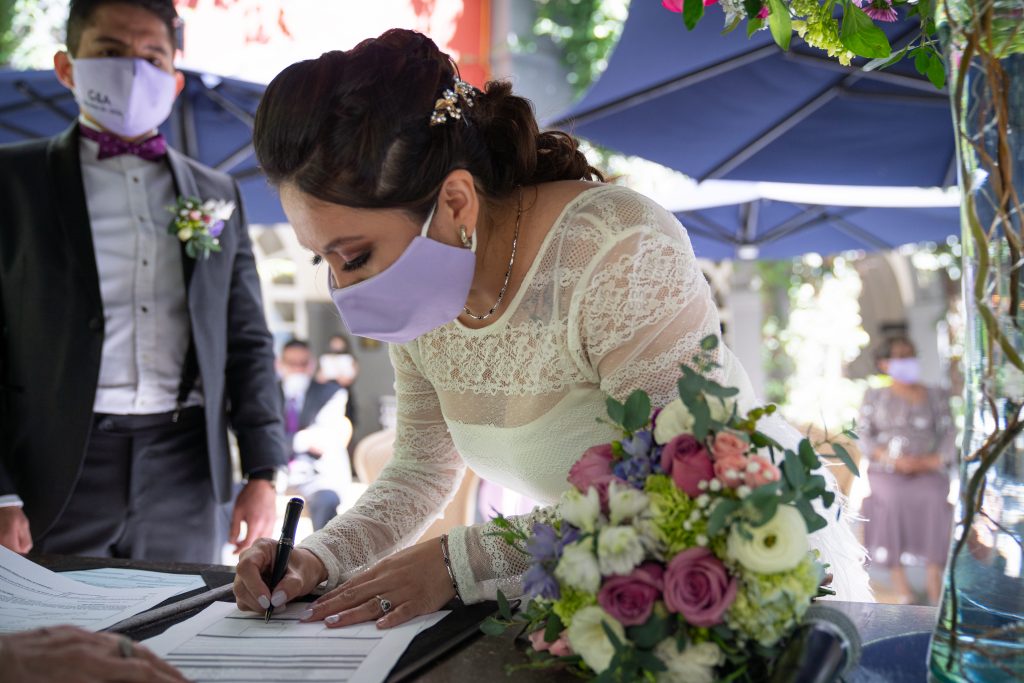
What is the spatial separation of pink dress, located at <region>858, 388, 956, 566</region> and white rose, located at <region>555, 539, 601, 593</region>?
5.51 m

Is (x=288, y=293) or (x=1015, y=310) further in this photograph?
(x=288, y=293)

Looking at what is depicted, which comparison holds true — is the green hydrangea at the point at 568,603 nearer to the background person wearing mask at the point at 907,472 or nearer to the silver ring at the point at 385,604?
the silver ring at the point at 385,604

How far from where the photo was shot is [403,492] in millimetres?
1722

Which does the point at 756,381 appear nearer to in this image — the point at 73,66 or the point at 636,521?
the point at 73,66

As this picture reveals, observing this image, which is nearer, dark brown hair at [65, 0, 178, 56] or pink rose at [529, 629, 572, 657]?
pink rose at [529, 629, 572, 657]

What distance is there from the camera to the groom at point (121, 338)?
2.21 meters

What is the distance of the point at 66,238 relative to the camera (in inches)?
89.0

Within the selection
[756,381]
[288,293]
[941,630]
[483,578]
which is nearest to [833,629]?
[941,630]

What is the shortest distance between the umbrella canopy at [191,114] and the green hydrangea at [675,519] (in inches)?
148

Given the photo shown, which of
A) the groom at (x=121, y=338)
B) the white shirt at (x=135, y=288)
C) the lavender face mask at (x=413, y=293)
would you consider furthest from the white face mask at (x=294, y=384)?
the lavender face mask at (x=413, y=293)

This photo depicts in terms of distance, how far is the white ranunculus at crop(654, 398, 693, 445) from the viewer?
0.91 metres

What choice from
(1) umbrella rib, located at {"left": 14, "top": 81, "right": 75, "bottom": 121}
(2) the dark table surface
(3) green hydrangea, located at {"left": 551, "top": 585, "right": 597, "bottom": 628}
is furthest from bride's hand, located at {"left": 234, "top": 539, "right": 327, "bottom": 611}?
(1) umbrella rib, located at {"left": 14, "top": 81, "right": 75, "bottom": 121}

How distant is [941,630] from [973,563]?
0.08 meters

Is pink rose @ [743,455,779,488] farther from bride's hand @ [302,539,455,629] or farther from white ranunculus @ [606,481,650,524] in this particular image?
bride's hand @ [302,539,455,629]
